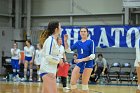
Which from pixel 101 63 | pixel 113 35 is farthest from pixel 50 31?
pixel 113 35

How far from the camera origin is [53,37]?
262 inches

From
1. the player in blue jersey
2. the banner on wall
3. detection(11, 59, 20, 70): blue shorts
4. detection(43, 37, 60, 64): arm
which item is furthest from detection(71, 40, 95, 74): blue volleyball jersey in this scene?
the banner on wall

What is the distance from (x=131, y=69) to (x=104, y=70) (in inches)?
80.3

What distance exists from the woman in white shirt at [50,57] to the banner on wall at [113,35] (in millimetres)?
14560

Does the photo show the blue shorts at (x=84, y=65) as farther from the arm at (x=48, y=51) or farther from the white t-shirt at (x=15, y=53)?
the white t-shirt at (x=15, y=53)

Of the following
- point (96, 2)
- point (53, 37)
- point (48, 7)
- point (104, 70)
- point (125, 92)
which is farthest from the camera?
point (48, 7)

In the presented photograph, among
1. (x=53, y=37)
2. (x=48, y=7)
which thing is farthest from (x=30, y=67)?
(x=53, y=37)

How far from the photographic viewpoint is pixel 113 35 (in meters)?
21.5

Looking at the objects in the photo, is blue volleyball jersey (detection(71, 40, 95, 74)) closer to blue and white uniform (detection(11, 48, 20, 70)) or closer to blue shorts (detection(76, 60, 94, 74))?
blue shorts (detection(76, 60, 94, 74))

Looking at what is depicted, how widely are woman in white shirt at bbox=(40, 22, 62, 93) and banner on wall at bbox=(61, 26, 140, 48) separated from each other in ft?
47.8

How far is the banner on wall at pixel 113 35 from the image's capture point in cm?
2088

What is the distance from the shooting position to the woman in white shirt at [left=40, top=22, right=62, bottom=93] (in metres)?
6.59

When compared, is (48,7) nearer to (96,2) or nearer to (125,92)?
(96,2)

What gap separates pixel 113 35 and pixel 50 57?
49.9 feet
